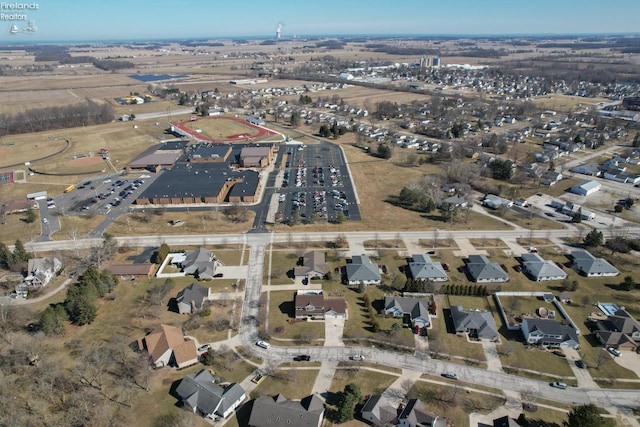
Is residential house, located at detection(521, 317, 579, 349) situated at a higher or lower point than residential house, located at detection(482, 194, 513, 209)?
lower

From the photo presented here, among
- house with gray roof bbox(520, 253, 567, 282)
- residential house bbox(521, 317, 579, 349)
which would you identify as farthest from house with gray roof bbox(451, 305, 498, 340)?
house with gray roof bbox(520, 253, 567, 282)

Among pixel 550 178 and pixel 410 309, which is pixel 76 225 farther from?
pixel 550 178

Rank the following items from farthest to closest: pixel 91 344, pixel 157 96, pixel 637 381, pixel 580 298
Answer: pixel 157 96 < pixel 580 298 < pixel 91 344 < pixel 637 381

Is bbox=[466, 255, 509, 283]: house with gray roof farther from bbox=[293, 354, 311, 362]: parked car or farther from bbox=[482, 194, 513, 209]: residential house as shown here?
bbox=[293, 354, 311, 362]: parked car

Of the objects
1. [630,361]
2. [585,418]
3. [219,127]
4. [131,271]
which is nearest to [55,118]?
[219,127]

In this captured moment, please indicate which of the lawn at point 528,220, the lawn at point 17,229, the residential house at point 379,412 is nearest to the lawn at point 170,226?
the lawn at point 17,229

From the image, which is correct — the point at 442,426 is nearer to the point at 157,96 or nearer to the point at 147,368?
the point at 147,368

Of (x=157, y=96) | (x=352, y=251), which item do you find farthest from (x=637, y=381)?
(x=157, y=96)

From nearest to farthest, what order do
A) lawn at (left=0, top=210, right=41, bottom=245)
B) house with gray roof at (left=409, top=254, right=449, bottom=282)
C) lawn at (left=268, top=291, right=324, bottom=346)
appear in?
lawn at (left=268, top=291, right=324, bottom=346) < house with gray roof at (left=409, top=254, right=449, bottom=282) < lawn at (left=0, top=210, right=41, bottom=245)
